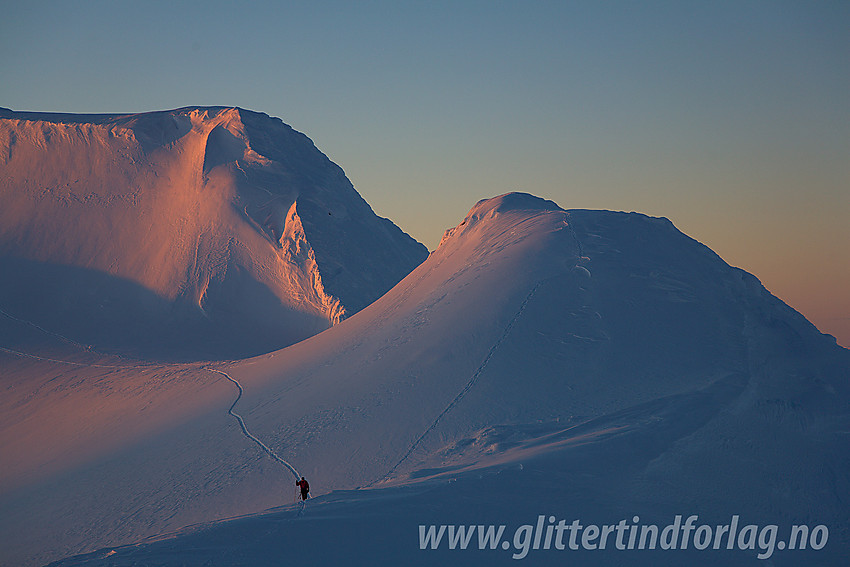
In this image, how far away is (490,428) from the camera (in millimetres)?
21484

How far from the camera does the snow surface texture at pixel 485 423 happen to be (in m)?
16.2

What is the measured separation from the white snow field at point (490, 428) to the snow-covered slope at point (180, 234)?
27.9ft

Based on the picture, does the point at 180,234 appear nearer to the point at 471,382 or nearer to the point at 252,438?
the point at 252,438

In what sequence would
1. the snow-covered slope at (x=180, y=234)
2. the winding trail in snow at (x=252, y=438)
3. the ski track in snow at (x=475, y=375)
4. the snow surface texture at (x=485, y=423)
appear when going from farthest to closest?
the snow-covered slope at (x=180, y=234) < the winding trail in snow at (x=252, y=438) < the ski track in snow at (x=475, y=375) < the snow surface texture at (x=485, y=423)

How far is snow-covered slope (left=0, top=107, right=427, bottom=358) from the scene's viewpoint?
41969 millimetres

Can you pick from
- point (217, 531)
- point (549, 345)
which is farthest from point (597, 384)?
point (217, 531)

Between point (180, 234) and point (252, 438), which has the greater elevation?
point (180, 234)

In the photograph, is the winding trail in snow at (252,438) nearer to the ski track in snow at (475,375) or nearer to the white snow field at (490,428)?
the white snow field at (490,428)

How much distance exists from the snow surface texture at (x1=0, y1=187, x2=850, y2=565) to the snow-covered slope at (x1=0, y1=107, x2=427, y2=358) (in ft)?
29.6

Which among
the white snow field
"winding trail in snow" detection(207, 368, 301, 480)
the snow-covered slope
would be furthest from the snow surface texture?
the snow-covered slope

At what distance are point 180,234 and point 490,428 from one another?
2882 centimetres

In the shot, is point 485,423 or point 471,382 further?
point 471,382

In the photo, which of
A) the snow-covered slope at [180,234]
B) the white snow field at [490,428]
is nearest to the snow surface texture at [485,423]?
the white snow field at [490,428]

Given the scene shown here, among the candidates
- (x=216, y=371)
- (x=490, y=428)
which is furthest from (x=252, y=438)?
(x=216, y=371)
